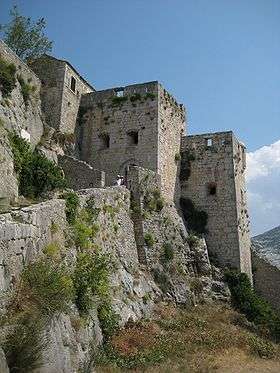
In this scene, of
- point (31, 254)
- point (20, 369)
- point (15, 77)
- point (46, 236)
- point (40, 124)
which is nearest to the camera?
point (20, 369)

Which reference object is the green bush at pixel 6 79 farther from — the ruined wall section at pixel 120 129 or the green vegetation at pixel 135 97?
the green vegetation at pixel 135 97

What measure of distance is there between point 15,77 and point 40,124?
123 inches

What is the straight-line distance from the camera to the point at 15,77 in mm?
24250

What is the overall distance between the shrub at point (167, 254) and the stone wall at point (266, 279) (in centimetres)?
883

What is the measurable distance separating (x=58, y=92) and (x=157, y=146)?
740cm

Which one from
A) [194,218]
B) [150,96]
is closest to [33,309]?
[194,218]

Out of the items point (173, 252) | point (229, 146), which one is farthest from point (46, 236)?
point (229, 146)

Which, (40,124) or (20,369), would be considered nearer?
(20,369)

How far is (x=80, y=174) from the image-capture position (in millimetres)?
24391

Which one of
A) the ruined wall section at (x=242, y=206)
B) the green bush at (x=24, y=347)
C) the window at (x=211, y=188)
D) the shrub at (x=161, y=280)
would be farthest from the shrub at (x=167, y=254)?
the green bush at (x=24, y=347)

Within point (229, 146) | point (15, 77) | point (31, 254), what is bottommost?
point (31, 254)

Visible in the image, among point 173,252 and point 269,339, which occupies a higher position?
point 173,252

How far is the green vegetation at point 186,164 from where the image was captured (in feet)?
93.1

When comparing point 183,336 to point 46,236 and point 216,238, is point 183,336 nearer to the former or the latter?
point 46,236
